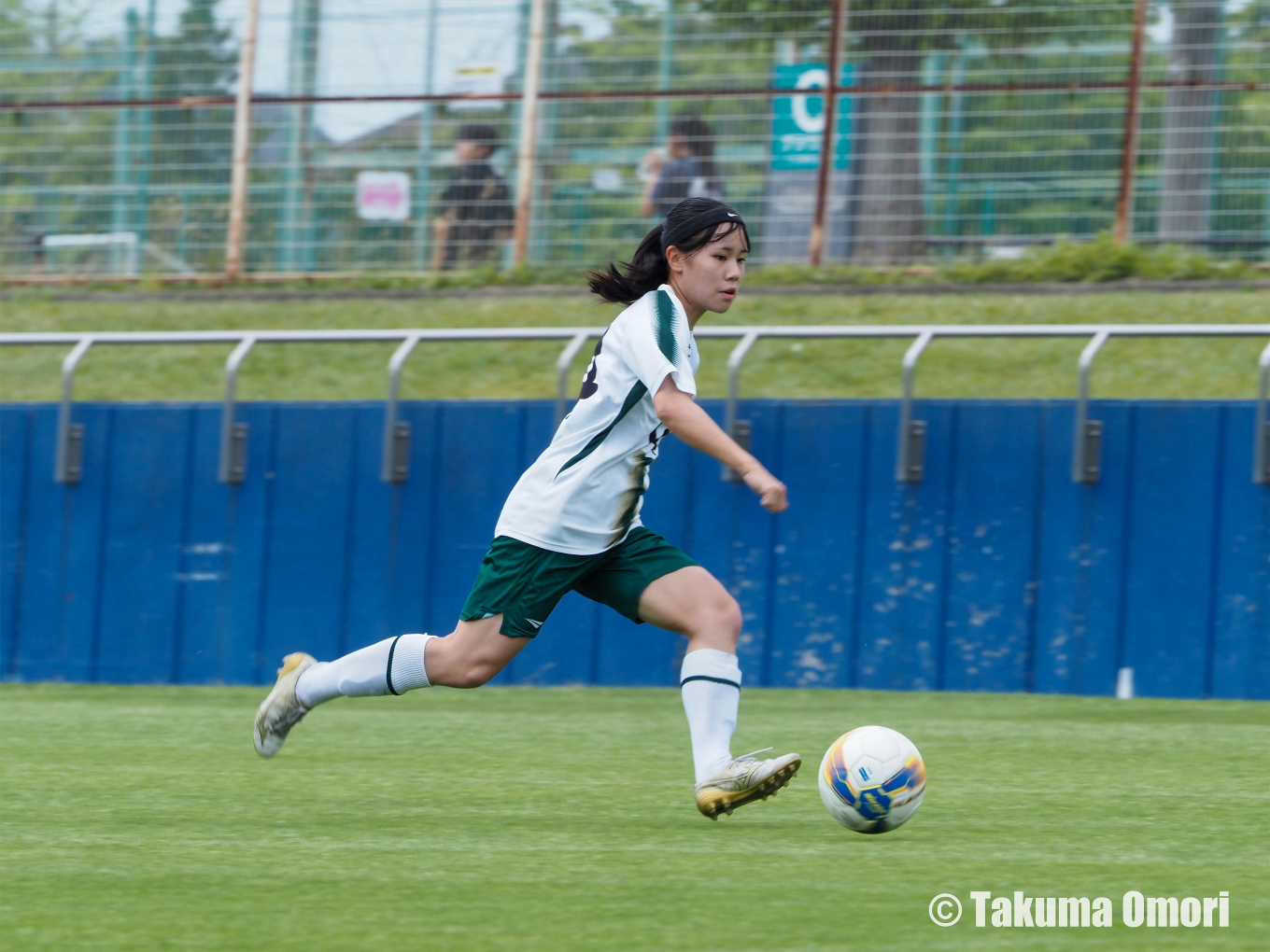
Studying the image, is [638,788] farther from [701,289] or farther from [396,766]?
[701,289]

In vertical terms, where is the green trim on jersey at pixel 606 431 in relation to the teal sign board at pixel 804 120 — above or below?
below

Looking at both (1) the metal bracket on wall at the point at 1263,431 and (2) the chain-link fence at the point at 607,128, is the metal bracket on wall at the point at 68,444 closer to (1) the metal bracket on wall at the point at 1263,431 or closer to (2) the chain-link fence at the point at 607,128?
(2) the chain-link fence at the point at 607,128

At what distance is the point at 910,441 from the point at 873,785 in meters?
5.41

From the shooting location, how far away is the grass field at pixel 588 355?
430 inches

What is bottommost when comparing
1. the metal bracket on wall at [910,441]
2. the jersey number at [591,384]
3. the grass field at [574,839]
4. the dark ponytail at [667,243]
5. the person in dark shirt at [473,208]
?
the grass field at [574,839]

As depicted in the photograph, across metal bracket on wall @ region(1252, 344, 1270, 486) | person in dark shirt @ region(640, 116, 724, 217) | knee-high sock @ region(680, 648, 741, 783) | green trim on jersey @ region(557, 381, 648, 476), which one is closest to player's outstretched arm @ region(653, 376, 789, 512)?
green trim on jersey @ region(557, 381, 648, 476)

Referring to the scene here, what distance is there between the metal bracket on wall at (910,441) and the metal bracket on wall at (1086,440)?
0.83 metres

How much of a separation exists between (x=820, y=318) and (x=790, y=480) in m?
3.30

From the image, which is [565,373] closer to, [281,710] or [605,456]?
[281,710]

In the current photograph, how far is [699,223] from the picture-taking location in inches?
208

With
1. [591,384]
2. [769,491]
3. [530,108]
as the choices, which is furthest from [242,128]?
[769,491]

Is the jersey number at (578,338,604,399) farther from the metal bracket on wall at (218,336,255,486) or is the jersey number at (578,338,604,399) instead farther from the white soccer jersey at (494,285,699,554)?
the metal bracket on wall at (218,336,255,486)

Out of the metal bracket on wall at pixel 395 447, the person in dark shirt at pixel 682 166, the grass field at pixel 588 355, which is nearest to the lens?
the metal bracket on wall at pixel 395 447

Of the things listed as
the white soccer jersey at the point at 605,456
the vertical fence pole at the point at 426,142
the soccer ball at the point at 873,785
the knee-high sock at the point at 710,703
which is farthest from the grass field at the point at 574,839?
the vertical fence pole at the point at 426,142
